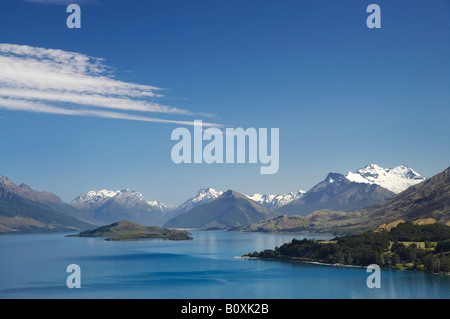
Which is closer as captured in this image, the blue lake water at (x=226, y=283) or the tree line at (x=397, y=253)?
the blue lake water at (x=226, y=283)

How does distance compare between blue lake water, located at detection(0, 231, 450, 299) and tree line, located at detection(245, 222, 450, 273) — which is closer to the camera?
blue lake water, located at detection(0, 231, 450, 299)

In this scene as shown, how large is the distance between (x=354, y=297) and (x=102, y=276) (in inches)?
3429

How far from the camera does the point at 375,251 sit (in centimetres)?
18625

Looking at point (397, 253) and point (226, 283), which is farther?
point (397, 253)

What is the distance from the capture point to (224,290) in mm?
140875

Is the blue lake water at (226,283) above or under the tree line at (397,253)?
under

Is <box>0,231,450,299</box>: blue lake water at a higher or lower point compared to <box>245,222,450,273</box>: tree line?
lower

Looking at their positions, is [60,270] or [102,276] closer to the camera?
[102,276]

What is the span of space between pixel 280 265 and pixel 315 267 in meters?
16.3

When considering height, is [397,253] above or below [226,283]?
above
